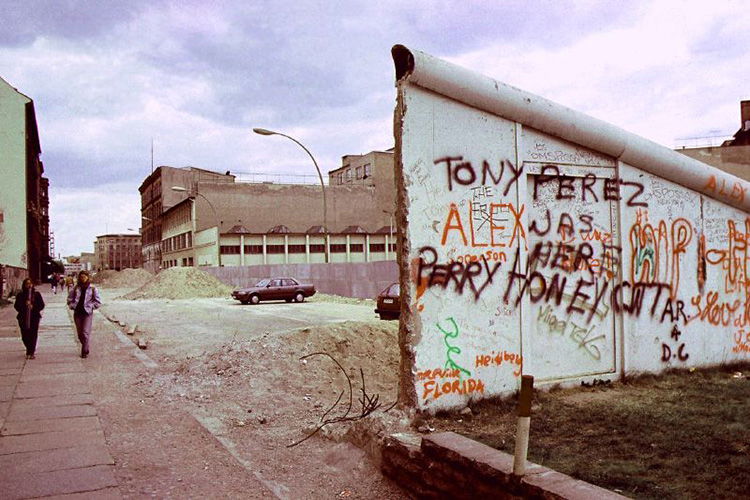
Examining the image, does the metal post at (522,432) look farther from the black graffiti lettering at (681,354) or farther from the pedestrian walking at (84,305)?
the pedestrian walking at (84,305)

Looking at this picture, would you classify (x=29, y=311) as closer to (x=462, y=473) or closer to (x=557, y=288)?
(x=557, y=288)

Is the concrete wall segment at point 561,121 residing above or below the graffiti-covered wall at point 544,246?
above

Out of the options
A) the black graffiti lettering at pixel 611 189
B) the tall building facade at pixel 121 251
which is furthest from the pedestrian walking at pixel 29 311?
the tall building facade at pixel 121 251

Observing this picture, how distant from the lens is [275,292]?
3228 centimetres

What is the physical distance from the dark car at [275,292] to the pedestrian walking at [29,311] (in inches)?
752

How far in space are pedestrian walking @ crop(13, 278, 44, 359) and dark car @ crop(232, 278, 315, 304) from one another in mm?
19092

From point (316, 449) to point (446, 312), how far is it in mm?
1920

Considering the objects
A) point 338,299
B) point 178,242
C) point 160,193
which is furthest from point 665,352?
point 160,193

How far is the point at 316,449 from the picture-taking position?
20.4ft

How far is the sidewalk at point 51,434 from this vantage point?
16.5ft

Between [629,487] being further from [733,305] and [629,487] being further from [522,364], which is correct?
[733,305]

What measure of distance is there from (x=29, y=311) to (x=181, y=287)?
96.6 feet

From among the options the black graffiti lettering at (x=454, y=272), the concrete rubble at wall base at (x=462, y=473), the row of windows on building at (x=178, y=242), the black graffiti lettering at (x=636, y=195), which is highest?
the row of windows on building at (x=178, y=242)

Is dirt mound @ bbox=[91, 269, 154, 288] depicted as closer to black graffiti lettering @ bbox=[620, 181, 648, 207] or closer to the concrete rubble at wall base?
black graffiti lettering @ bbox=[620, 181, 648, 207]
